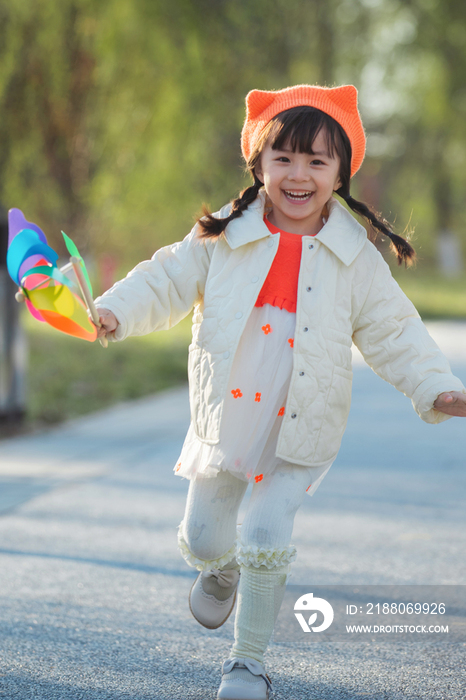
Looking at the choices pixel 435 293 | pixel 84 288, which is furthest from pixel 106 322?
pixel 435 293

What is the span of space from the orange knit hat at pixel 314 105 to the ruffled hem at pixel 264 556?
122 cm

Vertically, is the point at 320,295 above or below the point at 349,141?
below

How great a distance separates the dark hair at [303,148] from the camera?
9.37 feet

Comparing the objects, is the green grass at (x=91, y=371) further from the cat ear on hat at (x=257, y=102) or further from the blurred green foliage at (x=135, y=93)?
the cat ear on hat at (x=257, y=102)

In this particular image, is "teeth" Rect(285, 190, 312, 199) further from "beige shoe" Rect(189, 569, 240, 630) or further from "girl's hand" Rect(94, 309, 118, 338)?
"beige shoe" Rect(189, 569, 240, 630)

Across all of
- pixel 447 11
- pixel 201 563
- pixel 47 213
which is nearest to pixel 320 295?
pixel 201 563

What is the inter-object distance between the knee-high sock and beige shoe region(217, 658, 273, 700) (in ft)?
0.11

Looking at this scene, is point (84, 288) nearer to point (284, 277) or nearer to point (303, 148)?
point (284, 277)

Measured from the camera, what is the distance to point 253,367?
2814 mm

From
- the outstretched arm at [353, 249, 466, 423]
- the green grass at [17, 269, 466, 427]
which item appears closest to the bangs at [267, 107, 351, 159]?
the outstretched arm at [353, 249, 466, 423]

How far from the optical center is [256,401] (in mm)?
2801

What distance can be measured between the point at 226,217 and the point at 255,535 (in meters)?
0.98

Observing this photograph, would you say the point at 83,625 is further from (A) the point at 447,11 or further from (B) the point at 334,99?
(A) the point at 447,11

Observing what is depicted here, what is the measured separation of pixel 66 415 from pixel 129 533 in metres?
3.72
